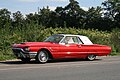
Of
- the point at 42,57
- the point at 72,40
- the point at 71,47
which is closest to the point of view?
the point at 42,57

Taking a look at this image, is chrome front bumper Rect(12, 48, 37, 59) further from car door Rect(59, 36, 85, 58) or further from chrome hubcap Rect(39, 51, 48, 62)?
car door Rect(59, 36, 85, 58)

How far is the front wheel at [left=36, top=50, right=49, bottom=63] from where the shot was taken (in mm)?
17359

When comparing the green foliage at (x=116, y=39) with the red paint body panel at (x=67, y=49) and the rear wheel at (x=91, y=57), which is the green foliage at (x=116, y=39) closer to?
the red paint body panel at (x=67, y=49)

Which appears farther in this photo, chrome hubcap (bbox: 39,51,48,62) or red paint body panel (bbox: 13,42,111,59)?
chrome hubcap (bbox: 39,51,48,62)

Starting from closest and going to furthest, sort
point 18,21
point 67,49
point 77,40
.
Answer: point 67,49 → point 77,40 → point 18,21

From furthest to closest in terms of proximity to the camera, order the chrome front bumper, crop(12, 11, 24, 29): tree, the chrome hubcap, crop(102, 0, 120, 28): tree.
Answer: crop(102, 0, 120, 28): tree
crop(12, 11, 24, 29): tree
the chrome hubcap
the chrome front bumper

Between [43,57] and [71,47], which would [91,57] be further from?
[43,57]

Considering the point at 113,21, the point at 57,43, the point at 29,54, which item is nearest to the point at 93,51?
the point at 57,43

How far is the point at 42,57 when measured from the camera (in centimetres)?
1742

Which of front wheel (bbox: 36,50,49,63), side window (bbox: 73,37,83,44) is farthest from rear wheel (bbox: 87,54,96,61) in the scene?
front wheel (bbox: 36,50,49,63)

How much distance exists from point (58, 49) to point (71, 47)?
1.02 m

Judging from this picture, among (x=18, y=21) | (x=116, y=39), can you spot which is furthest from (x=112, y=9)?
(x=116, y=39)

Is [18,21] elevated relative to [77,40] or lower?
elevated

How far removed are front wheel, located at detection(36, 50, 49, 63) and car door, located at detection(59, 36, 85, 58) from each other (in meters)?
0.96
